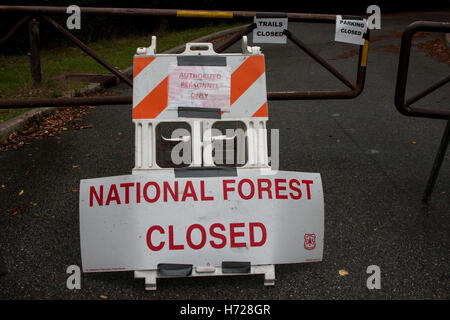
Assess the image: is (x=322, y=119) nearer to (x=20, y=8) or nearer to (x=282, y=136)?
(x=282, y=136)

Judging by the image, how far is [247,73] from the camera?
3.27 meters

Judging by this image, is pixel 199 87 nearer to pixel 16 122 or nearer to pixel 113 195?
pixel 113 195

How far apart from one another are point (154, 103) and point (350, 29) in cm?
202

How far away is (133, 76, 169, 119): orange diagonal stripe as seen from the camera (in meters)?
3.14

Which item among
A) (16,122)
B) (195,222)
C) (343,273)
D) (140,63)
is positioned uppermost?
(140,63)

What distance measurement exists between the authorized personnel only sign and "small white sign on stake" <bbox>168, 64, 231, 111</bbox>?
567 millimetres

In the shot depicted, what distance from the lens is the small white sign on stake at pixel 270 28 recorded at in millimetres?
4047

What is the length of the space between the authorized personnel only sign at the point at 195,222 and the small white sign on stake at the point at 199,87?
1.86ft

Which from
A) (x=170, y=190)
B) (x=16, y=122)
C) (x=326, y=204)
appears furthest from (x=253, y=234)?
(x=16, y=122)

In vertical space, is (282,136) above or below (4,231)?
above

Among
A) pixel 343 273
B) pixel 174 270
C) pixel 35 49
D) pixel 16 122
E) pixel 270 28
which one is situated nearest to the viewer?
pixel 174 270

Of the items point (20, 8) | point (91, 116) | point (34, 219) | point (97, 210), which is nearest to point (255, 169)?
point (97, 210)

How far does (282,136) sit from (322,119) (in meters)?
0.92

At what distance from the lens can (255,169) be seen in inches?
119
